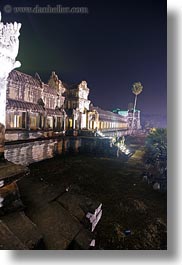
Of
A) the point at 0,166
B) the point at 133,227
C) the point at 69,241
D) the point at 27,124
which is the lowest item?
the point at 133,227

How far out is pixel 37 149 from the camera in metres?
6.18

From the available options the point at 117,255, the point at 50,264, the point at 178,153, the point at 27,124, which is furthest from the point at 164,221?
the point at 27,124

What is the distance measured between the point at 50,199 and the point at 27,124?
5.95m

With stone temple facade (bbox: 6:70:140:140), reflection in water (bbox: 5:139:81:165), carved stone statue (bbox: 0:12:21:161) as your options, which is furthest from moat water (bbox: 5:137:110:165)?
carved stone statue (bbox: 0:12:21:161)

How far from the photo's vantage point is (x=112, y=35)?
13.5ft

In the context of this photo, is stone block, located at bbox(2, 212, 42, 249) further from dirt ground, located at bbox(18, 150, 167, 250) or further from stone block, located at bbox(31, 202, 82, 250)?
dirt ground, located at bbox(18, 150, 167, 250)

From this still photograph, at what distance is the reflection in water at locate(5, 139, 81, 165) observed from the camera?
5159mm

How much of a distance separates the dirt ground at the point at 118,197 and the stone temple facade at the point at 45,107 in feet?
7.46

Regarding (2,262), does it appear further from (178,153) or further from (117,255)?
(178,153)

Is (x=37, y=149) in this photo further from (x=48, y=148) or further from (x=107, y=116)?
(x=107, y=116)

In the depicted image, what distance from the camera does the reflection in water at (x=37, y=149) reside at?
16.9ft

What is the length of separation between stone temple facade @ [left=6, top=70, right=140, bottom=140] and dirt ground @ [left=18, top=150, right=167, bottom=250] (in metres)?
2.27

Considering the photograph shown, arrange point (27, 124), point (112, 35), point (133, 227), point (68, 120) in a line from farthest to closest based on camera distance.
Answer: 1. point (68, 120)
2. point (27, 124)
3. point (112, 35)
4. point (133, 227)

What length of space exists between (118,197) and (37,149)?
3.57 meters
